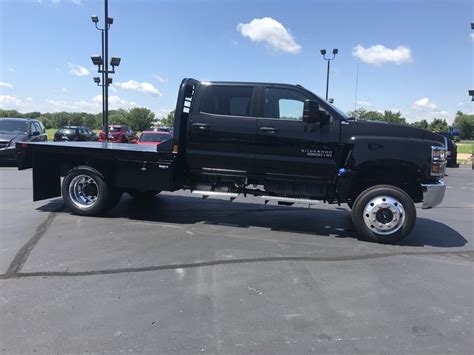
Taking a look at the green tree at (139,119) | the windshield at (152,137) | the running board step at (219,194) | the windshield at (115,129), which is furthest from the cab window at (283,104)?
the green tree at (139,119)

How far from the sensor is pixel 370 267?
17.3 ft

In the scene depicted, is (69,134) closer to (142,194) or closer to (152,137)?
(152,137)

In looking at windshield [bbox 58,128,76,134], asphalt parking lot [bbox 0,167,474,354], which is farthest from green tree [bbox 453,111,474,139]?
asphalt parking lot [bbox 0,167,474,354]

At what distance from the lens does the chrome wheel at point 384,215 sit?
6281 millimetres

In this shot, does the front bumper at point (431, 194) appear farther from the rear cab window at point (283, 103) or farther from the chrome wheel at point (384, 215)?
the rear cab window at point (283, 103)

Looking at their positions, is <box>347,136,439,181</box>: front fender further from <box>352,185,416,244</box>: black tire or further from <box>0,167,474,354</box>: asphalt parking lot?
<box>0,167,474,354</box>: asphalt parking lot

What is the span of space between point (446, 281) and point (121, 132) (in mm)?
32666

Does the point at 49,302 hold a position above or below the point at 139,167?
below

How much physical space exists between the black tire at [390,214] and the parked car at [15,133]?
45.5 feet

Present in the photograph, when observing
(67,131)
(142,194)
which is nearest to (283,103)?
(142,194)

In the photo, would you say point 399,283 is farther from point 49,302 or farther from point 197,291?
point 49,302

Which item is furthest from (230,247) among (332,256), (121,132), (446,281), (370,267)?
(121,132)

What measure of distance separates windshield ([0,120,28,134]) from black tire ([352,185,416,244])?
14677 mm

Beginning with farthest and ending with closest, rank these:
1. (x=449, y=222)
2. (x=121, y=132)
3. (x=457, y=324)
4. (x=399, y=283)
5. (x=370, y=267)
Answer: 1. (x=121, y=132)
2. (x=449, y=222)
3. (x=370, y=267)
4. (x=399, y=283)
5. (x=457, y=324)
